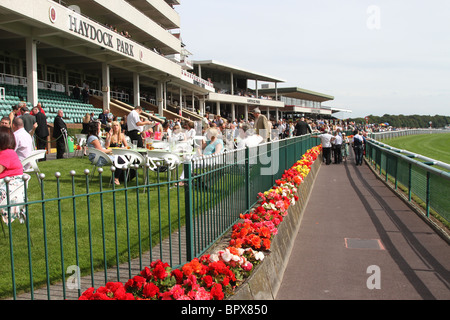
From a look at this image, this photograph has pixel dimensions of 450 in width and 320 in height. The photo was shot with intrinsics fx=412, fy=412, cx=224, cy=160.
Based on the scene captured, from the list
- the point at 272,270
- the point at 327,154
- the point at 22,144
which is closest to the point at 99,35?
the point at 327,154

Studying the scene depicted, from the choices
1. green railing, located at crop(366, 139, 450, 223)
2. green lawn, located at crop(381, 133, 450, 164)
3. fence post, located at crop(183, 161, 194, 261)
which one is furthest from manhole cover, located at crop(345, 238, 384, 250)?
green lawn, located at crop(381, 133, 450, 164)

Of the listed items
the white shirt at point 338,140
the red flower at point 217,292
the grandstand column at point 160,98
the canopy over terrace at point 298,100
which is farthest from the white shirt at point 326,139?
the canopy over terrace at point 298,100

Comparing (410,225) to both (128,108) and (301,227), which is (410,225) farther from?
(128,108)

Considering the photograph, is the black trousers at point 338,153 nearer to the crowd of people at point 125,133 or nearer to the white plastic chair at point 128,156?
the crowd of people at point 125,133

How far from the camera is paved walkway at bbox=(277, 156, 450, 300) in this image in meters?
4.36

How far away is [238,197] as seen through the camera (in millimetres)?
6316

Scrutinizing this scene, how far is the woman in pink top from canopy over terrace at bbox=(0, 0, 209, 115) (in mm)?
14238

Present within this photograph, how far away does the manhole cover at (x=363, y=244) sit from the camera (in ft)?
19.5

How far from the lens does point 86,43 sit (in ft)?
78.6

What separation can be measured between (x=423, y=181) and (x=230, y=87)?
61.0 meters

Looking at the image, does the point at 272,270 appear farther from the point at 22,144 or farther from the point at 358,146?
the point at 358,146

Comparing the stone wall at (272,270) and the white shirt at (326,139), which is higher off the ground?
the white shirt at (326,139)

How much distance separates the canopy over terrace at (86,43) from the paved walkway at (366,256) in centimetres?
1583

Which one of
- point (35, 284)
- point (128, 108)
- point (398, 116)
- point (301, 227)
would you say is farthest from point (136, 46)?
point (398, 116)
